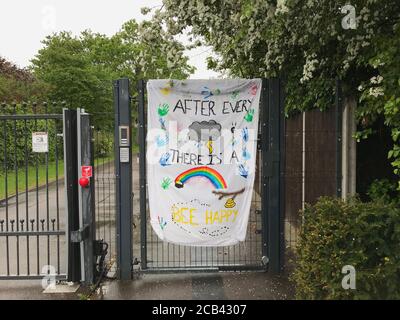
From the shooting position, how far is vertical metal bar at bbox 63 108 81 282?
18.1 ft

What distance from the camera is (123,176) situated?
19.0ft

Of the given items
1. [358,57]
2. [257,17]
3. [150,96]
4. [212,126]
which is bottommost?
[212,126]

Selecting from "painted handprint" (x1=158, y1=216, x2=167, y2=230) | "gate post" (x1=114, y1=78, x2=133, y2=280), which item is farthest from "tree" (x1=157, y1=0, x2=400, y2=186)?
"painted handprint" (x1=158, y1=216, x2=167, y2=230)

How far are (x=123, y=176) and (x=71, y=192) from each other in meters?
0.65

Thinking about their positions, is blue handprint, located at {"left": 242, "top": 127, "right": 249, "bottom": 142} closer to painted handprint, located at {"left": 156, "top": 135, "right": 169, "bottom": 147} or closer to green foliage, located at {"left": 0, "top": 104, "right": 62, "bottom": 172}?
painted handprint, located at {"left": 156, "top": 135, "right": 169, "bottom": 147}

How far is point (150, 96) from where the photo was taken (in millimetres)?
5730

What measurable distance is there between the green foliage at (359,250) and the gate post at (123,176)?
8.56ft

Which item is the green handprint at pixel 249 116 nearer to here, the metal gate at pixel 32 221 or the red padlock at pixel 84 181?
the red padlock at pixel 84 181

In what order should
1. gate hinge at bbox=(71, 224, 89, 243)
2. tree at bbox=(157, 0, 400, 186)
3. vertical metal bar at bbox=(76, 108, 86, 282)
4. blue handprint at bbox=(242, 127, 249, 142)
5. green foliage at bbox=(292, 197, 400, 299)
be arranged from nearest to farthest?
green foliage at bbox=(292, 197, 400, 299) → tree at bbox=(157, 0, 400, 186) → gate hinge at bbox=(71, 224, 89, 243) → vertical metal bar at bbox=(76, 108, 86, 282) → blue handprint at bbox=(242, 127, 249, 142)

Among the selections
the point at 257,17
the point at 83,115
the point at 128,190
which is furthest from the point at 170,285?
the point at 257,17

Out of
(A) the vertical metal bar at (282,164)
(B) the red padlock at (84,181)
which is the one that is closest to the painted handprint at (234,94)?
(A) the vertical metal bar at (282,164)

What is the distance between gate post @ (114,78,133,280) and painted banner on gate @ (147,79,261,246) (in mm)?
259
